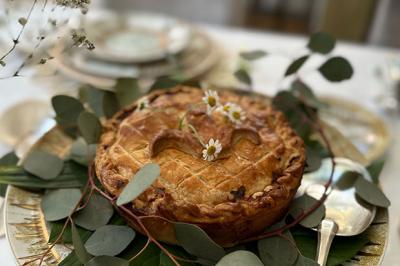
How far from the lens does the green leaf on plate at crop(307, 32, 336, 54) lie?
0.96 metres

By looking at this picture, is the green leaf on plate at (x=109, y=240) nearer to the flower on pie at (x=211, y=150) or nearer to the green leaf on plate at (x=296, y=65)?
the flower on pie at (x=211, y=150)

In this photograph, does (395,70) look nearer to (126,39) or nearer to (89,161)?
(126,39)

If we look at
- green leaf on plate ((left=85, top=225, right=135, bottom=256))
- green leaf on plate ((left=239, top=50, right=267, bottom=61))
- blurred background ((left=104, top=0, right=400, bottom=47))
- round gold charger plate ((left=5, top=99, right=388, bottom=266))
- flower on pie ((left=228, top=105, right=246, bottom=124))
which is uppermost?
green leaf on plate ((left=239, top=50, right=267, bottom=61))

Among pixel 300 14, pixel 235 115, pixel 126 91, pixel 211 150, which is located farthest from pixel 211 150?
pixel 300 14

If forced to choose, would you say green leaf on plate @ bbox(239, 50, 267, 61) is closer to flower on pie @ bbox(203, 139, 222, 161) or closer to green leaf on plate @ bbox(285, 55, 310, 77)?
green leaf on plate @ bbox(285, 55, 310, 77)

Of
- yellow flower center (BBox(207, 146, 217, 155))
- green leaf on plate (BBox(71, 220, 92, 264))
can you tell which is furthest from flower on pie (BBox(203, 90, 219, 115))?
green leaf on plate (BBox(71, 220, 92, 264))

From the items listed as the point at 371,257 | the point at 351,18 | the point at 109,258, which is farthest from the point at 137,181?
the point at 351,18

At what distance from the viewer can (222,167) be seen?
0.74 meters

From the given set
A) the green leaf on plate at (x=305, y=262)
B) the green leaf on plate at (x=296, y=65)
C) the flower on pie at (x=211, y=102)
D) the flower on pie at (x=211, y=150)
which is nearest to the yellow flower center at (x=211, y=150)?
the flower on pie at (x=211, y=150)

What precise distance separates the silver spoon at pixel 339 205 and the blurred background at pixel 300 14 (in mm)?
1311

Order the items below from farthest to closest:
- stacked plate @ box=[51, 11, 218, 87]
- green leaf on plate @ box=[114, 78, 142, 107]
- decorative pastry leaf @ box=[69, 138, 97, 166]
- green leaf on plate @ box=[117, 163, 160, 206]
A: stacked plate @ box=[51, 11, 218, 87] → green leaf on plate @ box=[114, 78, 142, 107] → decorative pastry leaf @ box=[69, 138, 97, 166] → green leaf on plate @ box=[117, 163, 160, 206]

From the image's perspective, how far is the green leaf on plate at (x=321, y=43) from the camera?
96 cm

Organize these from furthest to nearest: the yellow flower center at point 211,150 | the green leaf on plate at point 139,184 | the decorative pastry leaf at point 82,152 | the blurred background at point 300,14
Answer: the blurred background at point 300,14, the decorative pastry leaf at point 82,152, the yellow flower center at point 211,150, the green leaf on plate at point 139,184

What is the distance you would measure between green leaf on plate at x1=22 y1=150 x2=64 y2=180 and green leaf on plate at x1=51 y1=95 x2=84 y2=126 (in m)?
0.07
